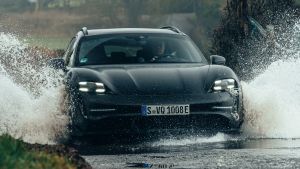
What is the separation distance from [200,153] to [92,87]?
5.81 feet

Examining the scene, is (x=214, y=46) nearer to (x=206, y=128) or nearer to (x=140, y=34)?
(x=140, y=34)

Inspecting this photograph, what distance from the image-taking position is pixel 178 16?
2493 inches

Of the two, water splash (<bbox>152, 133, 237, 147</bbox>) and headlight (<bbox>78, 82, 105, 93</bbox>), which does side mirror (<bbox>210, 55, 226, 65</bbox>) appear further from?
headlight (<bbox>78, 82, 105, 93</bbox>)

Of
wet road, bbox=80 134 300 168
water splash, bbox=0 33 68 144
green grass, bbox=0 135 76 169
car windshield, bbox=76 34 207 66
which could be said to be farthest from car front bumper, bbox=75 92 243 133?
green grass, bbox=0 135 76 169

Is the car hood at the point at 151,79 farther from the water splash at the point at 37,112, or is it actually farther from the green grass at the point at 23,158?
the green grass at the point at 23,158

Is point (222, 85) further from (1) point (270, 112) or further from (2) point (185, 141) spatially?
(1) point (270, 112)

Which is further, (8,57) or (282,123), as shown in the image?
(8,57)

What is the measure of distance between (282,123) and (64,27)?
146 ft

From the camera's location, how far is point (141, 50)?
50.3 ft

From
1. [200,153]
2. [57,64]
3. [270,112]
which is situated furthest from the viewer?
[270,112]

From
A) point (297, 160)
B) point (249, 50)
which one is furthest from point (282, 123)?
point (249, 50)

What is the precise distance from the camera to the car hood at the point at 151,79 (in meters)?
13.5

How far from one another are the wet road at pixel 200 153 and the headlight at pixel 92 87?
67cm

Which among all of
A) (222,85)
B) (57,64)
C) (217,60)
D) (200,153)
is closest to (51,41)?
(217,60)
